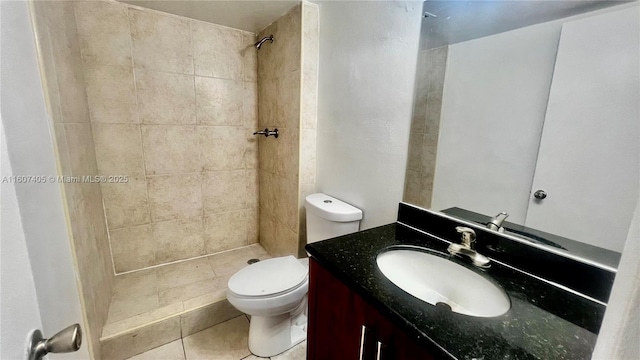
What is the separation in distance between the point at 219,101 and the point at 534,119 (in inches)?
79.2

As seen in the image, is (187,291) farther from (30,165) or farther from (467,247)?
(467,247)

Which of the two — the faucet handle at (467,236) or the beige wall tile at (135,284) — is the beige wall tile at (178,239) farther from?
the faucet handle at (467,236)

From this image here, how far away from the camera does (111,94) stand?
175 cm

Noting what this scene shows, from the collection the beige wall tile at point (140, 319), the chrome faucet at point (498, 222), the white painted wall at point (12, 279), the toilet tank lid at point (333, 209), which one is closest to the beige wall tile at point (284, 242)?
the toilet tank lid at point (333, 209)

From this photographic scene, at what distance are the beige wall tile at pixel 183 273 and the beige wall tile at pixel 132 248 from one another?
0.49ft

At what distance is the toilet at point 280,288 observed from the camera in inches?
52.1

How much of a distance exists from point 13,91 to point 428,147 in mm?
1216

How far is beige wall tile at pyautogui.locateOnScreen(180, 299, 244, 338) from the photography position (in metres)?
1.50

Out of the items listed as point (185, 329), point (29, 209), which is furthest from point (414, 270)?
point (185, 329)

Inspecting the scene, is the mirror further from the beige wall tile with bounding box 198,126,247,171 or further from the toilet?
the beige wall tile with bounding box 198,126,247,171

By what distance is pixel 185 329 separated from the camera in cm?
161

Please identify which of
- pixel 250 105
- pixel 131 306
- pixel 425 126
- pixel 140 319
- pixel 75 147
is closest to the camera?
pixel 425 126

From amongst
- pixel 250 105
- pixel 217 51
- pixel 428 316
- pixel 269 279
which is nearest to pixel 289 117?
pixel 250 105

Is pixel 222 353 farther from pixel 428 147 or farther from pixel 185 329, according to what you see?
pixel 428 147
